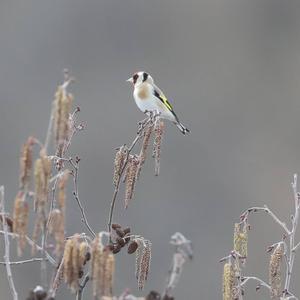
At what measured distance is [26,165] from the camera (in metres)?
2.21

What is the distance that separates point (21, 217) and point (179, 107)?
1564 cm

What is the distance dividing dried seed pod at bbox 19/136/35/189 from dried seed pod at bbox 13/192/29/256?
0.14ft

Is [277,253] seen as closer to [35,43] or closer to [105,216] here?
[105,216]

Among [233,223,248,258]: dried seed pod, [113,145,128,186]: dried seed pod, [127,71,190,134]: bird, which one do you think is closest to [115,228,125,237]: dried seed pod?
[113,145,128,186]: dried seed pod

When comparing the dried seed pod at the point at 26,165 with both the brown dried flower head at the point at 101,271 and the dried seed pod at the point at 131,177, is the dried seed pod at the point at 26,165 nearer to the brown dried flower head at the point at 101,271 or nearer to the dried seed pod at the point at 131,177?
the brown dried flower head at the point at 101,271

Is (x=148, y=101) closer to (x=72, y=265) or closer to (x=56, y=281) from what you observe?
(x=56, y=281)

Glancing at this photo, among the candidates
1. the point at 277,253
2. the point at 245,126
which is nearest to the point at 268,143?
the point at 245,126

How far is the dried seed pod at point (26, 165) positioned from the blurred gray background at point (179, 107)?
1098 centimetres

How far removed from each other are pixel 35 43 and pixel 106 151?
3.99 meters

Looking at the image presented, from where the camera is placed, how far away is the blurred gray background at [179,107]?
51.8 ft

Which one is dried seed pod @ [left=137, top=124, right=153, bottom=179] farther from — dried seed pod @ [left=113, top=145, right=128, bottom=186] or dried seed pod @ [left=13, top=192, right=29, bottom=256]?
dried seed pod @ [left=13, top=192, right=29, bottom=256]

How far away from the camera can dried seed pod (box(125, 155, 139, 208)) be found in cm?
281

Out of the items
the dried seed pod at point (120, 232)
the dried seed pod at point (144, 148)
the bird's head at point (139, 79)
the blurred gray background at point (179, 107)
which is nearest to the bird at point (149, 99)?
the bird's head at point (139, 79)

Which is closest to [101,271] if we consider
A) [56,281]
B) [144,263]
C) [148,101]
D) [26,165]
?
[26,165]
